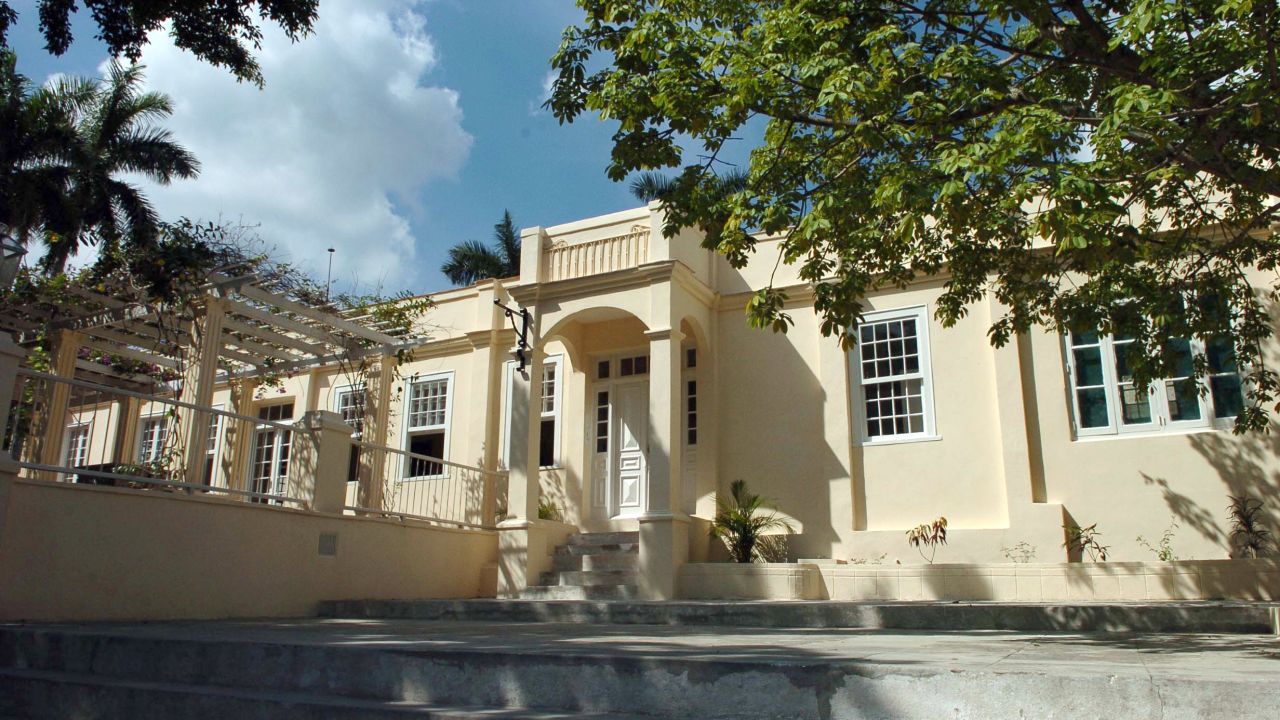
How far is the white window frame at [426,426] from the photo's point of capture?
1502 cm

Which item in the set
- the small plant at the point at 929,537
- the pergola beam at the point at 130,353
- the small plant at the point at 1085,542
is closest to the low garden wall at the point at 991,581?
the small plant at the point at 1085,542

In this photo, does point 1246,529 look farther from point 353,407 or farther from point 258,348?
point 258,348

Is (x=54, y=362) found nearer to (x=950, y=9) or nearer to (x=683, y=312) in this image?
(x=683, y=312)

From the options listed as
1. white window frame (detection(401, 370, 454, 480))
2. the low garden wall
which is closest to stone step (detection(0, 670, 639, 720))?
the low garden wall

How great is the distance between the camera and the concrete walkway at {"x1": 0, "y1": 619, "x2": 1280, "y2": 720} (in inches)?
135

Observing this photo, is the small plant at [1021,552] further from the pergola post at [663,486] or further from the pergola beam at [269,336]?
the pergola beam at [269,336]

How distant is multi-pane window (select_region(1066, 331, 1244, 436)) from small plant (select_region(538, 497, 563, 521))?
706cm

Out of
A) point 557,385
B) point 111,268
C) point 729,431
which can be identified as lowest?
point 729,431

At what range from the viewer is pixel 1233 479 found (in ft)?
33.7

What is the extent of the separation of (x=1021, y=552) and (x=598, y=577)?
5.14 metres

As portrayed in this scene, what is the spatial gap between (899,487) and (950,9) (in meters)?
6.49

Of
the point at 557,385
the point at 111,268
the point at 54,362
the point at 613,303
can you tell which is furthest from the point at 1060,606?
the point at 54,362

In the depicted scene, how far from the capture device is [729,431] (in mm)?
13047

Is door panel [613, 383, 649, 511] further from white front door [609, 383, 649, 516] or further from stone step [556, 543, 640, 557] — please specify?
stone step [556, 543, 640, 557]
